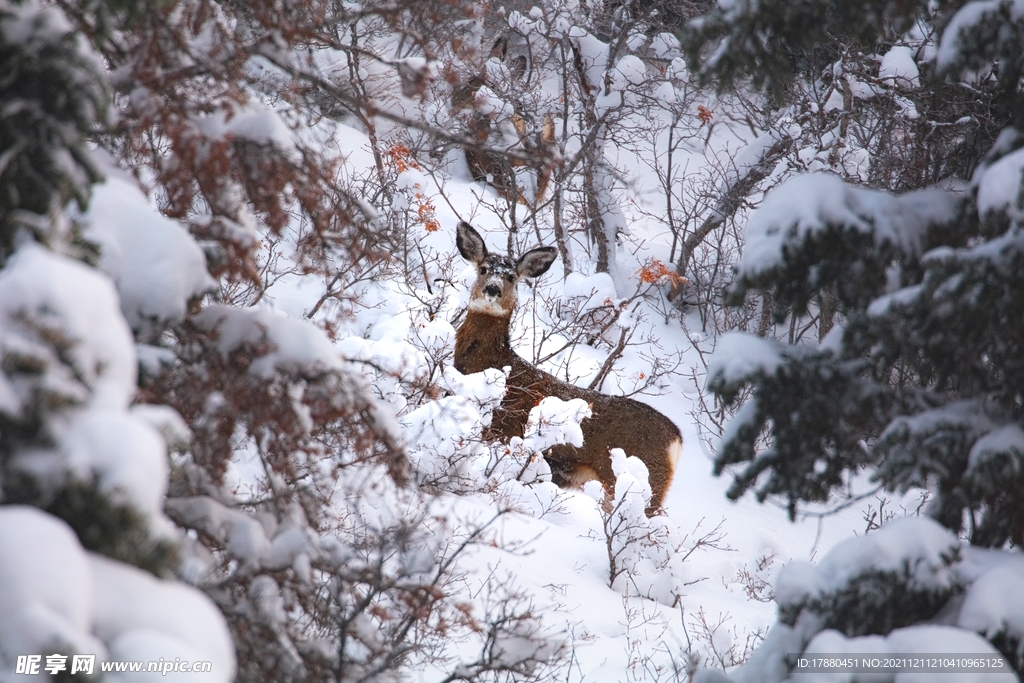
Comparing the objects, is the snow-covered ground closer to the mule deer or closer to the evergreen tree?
the mule deer

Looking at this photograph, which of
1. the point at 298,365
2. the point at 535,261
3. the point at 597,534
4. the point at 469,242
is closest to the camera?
the point at 298,365

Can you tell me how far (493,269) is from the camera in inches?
293

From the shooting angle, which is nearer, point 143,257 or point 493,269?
point 143,257

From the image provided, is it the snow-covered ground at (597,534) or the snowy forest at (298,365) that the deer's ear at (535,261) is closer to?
the snow-covered ground at (597,534)

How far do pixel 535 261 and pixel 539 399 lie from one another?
129 cm

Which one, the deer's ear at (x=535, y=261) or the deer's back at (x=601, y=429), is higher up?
the deer's ear at (x=535, y=261)

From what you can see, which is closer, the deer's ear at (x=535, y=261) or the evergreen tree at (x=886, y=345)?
the evergreen tree at (x=886, y=345)

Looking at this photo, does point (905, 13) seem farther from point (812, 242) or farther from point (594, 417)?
point (594, 417)

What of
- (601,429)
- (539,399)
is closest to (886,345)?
(601,429)

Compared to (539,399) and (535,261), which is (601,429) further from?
(535,261)

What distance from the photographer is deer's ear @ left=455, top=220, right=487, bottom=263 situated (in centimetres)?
739

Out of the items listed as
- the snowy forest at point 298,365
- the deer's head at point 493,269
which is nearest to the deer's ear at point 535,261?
the deer's head at point 493,269

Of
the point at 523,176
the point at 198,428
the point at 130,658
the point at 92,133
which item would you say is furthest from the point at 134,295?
the point at 523,176

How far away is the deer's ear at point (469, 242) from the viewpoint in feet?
24.2
